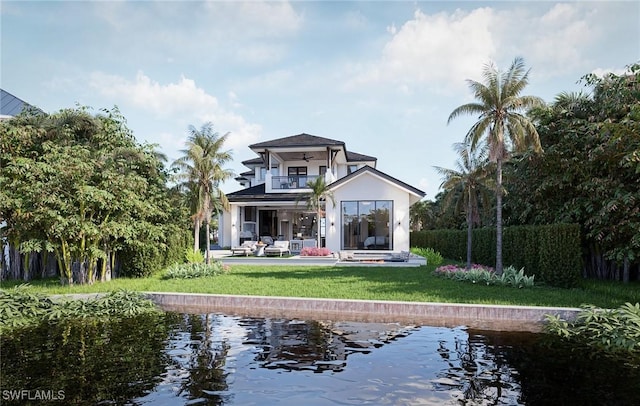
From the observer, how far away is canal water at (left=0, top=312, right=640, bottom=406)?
5.14 metres

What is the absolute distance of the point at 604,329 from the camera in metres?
7.91

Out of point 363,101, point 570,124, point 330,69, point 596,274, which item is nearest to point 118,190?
point 330,69

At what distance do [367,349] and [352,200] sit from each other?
1673cm

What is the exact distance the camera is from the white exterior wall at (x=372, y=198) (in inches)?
909

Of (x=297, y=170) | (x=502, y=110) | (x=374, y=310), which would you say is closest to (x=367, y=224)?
(x=297, y=170)

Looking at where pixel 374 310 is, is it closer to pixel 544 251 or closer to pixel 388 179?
pixel 544 251

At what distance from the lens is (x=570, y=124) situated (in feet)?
46.9

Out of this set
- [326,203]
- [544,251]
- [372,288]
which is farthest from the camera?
[326,203]

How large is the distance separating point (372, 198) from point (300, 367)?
58.0 feet

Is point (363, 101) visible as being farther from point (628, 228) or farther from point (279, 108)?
point (628, 228)

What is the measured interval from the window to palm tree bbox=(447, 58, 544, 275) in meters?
9.28

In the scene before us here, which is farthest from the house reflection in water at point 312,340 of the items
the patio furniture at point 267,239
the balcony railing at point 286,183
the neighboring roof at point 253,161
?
the neighboring roof at point 253,161

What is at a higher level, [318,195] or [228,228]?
[318,195]

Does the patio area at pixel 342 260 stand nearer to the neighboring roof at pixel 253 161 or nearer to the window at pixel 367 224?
the window at pixel 367 224
